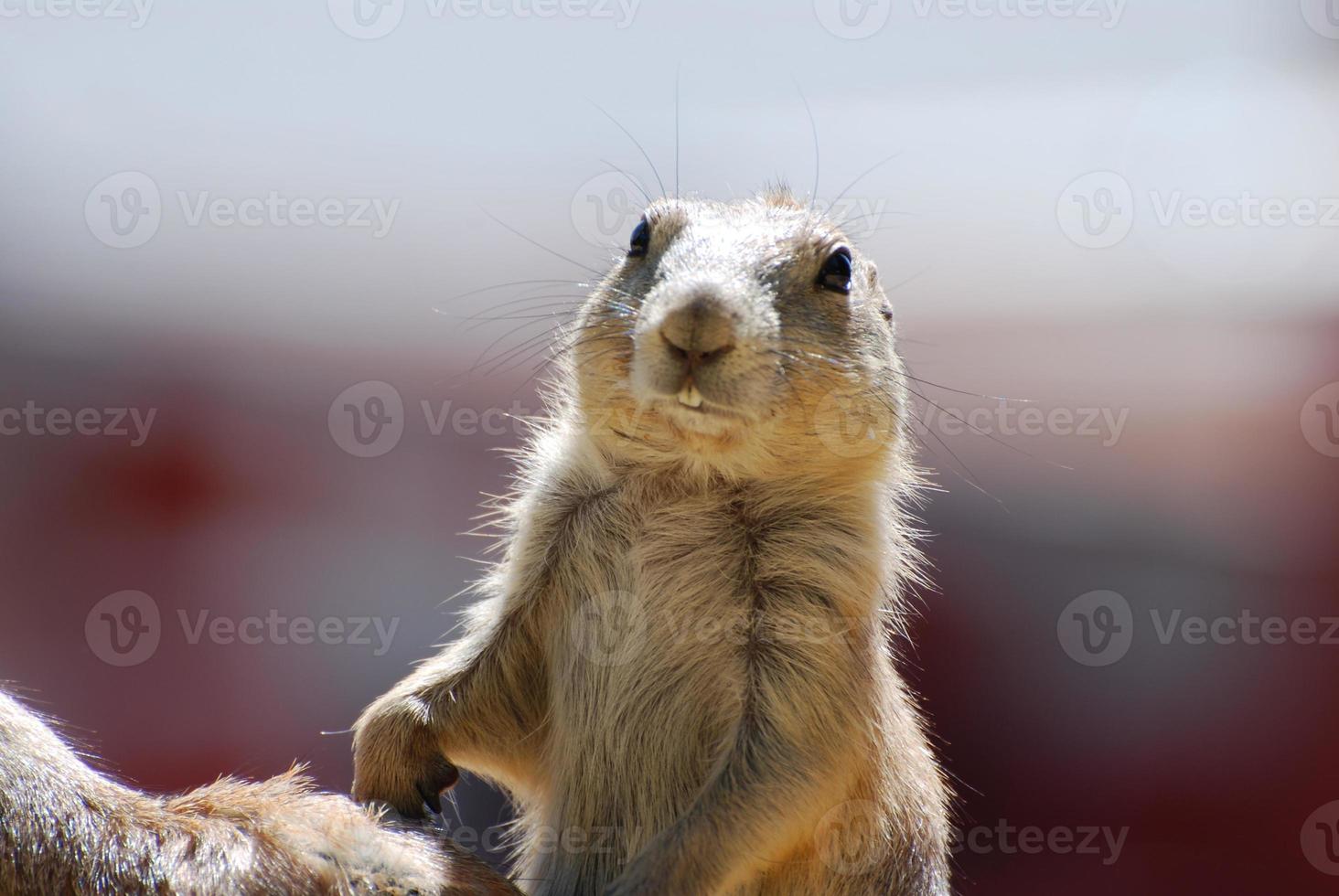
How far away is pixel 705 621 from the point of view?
96.7 inches

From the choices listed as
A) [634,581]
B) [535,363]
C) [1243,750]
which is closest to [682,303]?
[634,581]

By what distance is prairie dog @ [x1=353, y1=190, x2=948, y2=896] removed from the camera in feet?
7.46

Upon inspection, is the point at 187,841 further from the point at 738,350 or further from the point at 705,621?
the point at 738,350

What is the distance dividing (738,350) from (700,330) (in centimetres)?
11

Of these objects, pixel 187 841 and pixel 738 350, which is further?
pixel 738 350

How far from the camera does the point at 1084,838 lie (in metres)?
4.30

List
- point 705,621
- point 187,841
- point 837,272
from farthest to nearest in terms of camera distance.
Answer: point 837,272, point 705,621, point 187,841

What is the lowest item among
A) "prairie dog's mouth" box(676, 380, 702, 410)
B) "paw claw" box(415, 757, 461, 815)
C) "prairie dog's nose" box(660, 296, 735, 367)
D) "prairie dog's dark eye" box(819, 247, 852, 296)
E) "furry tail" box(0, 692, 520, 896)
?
"paw claw" box(415, 757, 461, 815)

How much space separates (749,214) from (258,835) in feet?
6.26

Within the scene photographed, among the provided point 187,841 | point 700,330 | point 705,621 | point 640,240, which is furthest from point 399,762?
point 640,240

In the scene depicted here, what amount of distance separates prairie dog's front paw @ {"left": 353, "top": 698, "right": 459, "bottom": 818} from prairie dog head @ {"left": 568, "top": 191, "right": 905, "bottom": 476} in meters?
0.83

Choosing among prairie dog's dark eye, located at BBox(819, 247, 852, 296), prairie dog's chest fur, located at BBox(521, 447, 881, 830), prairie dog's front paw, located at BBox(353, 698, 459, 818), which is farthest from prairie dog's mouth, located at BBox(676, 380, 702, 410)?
prairie dog's front paw, located at BBox(353, 698, 459, 818)

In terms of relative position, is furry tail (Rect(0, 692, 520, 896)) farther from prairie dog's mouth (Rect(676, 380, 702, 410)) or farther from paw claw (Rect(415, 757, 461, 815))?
prairie dog's mouth (Rect(676, 380, 702, 410))

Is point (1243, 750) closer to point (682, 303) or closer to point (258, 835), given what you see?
point (682, 303)
